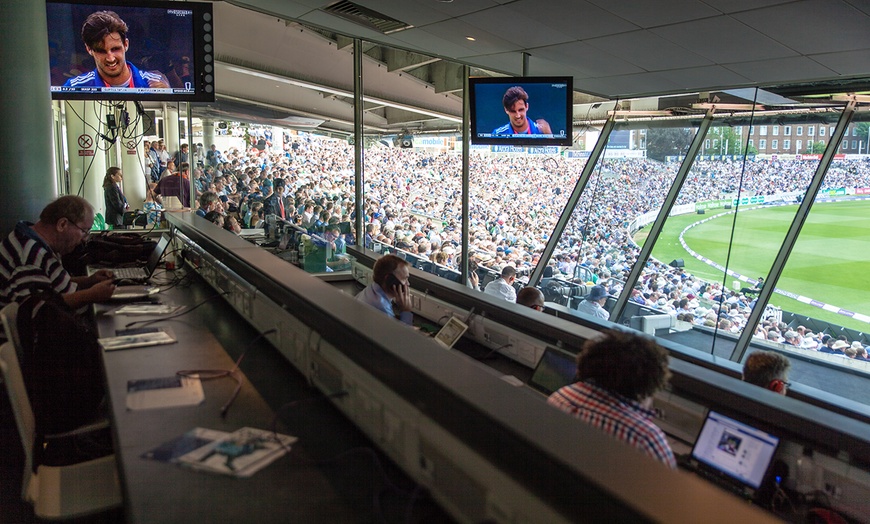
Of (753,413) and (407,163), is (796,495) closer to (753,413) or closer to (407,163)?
(753,413)

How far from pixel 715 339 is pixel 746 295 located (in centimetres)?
63

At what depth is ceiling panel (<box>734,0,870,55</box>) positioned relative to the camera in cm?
368

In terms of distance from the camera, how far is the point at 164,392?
6.70 feet

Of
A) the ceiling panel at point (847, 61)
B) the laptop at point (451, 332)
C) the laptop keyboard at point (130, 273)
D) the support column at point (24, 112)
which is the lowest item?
the laptop at point (451, 332)

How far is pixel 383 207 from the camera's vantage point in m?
7.36

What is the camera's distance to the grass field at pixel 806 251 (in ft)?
19.8

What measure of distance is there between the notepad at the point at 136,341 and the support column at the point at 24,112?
1.79 meters

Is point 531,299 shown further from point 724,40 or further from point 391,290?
point 724,40

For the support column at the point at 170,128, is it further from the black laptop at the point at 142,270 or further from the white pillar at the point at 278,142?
the black laptop at the point at 142,270

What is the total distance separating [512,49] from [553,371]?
Answer: 3.98 meters

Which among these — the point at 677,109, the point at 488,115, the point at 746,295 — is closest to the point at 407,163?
the point at 488,115

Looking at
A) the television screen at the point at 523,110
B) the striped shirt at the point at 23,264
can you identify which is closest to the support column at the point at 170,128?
the television screen at the point at 523,110

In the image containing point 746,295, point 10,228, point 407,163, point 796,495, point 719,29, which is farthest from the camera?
point 407,163

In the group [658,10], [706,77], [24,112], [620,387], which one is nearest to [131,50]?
[24,112]
